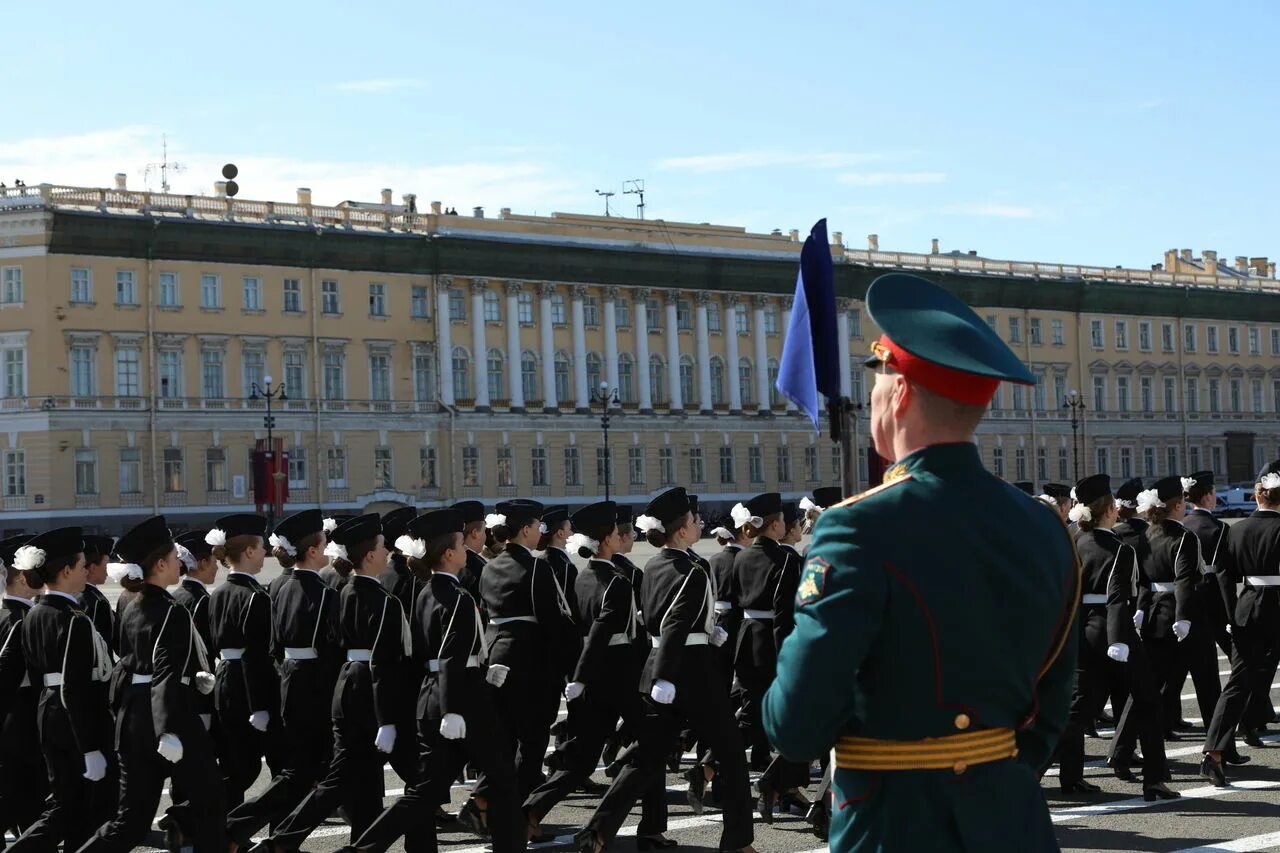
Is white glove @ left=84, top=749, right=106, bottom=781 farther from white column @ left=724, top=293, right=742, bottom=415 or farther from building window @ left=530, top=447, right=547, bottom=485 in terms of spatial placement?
white column @ left=724, top=293, right=742, bottom=415

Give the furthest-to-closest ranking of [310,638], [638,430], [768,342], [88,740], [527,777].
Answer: [768,342] → [638,430] → [527,777] → [310,638] → [88,740]

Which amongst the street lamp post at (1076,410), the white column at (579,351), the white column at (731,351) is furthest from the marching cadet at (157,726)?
the street lamp post at (1076,410)

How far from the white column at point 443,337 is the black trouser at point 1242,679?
177 feet

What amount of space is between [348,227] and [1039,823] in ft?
198

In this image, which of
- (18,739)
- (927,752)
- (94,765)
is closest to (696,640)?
(94,765)

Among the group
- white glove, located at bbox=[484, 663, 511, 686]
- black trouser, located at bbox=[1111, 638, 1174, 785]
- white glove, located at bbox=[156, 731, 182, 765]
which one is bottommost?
black trouser, located at bbox=[1111, 638, 1174, 785]

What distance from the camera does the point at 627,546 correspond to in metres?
10.8

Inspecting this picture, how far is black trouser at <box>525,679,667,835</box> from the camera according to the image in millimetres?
9867

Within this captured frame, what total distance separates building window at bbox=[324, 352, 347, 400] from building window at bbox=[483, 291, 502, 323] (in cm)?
617

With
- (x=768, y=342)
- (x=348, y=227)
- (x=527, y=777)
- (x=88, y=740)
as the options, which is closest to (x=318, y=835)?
(x=527, y=777)

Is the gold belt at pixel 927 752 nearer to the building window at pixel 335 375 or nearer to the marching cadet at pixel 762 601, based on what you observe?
the marching cadet at pixel 762 601

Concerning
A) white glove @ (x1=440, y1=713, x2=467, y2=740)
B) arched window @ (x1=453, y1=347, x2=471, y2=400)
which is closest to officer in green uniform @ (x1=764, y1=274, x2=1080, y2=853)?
white glove @ (x1=440, y1=713, x2=467, y2=740)

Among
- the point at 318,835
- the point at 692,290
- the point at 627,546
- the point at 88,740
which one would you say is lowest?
the point at 318,835

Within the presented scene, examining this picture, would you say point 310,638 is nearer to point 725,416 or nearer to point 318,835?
point 318,835
